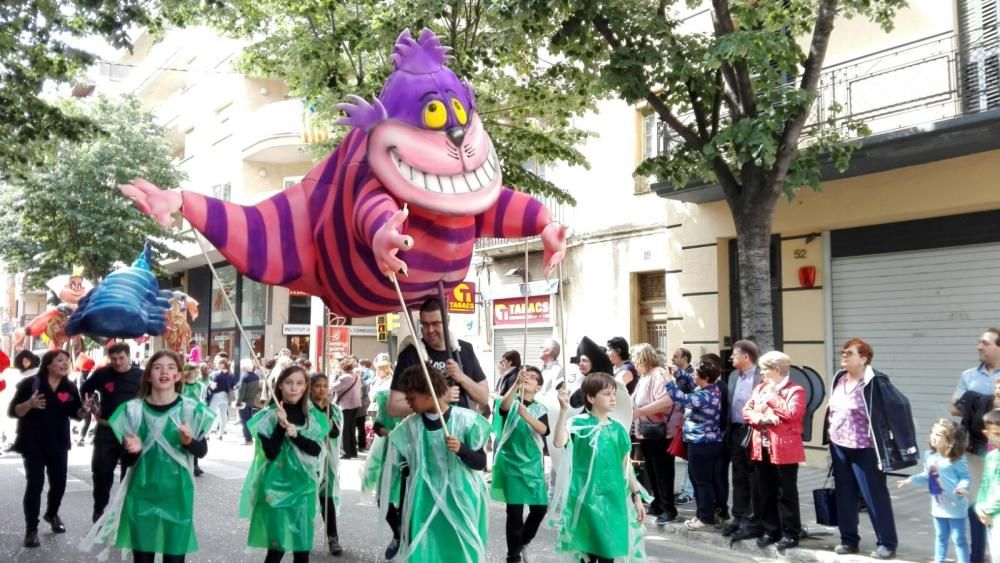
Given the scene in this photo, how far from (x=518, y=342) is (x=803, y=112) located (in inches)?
450

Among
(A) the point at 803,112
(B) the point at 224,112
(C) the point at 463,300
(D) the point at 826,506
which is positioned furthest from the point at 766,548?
(B) the point at 224,112

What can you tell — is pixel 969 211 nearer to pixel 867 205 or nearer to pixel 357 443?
pixel 867 205

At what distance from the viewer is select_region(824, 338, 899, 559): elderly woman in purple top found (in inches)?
280

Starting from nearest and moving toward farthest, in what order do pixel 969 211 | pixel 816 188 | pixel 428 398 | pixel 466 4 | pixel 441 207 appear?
pixel 428 398, pixel 441 207, pixel 816 188, pixel 969 211, pixel 466 4

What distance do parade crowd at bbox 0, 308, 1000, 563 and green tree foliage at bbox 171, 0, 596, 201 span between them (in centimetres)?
440

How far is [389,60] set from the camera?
40.0 feet

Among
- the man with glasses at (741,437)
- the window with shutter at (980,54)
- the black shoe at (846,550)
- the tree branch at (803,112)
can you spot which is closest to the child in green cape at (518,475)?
the man with glasses at (741,437)

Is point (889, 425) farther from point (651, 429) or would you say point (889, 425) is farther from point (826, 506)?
point (651, 429)

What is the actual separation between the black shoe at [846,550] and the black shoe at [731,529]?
3.06 ft

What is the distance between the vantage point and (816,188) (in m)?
9.03

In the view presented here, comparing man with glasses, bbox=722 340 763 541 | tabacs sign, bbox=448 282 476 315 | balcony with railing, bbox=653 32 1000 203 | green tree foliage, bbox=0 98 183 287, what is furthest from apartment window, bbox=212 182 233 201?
man with glasses, bbox=722 340 763 541

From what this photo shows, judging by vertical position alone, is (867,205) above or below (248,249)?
above

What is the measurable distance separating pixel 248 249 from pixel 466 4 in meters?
7.20

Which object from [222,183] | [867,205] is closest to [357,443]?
[867,205]
